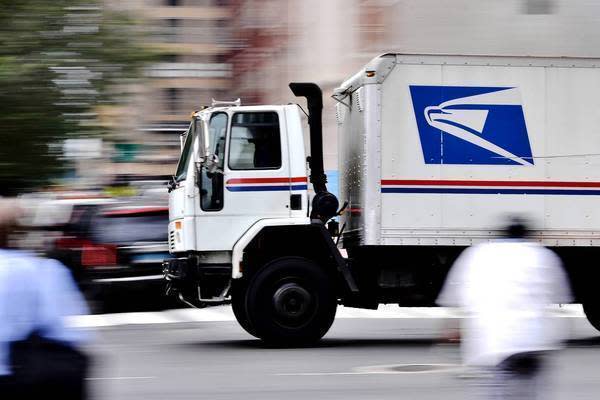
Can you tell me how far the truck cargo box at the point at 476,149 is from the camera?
1348 centimetres

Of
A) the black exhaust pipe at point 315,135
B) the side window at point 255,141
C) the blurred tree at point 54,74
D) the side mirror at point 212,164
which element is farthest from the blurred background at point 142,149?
the black exhaust pipe at point 315,135

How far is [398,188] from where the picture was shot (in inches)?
531

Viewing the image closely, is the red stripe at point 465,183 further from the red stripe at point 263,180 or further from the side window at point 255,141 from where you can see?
the side window at point 255,141

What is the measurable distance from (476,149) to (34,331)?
383 inches

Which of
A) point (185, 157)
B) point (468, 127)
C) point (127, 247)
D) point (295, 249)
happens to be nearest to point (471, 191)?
point (468, 127)

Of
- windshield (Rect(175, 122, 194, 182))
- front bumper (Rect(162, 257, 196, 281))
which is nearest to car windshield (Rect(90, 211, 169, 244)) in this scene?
windshield (Rect(175, 122, 194, 182))

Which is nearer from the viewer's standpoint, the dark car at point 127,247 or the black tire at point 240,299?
the black tire at point 240,299

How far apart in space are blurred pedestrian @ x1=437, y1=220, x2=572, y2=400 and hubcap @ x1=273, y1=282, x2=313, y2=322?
23.7 feet

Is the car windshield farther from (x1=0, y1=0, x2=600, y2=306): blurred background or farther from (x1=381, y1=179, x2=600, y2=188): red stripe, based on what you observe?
(x1=381, y1=179, x2=600, y2=188): red stripe

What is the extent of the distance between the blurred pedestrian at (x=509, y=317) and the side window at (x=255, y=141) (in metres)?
7.41

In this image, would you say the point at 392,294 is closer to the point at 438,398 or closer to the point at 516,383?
the point at 438,398

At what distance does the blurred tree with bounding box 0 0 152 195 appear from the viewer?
5367 millimetres

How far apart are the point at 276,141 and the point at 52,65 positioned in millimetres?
8174

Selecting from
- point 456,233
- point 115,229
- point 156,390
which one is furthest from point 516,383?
point 115,229
